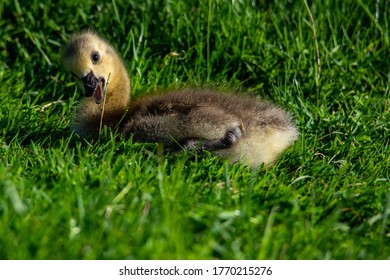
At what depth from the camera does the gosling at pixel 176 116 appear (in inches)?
157

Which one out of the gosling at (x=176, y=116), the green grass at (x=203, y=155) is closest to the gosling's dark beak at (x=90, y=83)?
the gosling at (x=176, y=116)

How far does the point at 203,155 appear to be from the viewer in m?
3.95

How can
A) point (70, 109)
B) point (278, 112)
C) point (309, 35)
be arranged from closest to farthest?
point (278, 112), point (70, 109), point (309, 35)

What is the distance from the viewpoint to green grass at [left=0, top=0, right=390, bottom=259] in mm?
2918

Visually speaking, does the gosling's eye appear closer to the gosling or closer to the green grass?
the gosling

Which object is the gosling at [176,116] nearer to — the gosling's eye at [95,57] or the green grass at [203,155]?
the gosling's eye at [95,57]

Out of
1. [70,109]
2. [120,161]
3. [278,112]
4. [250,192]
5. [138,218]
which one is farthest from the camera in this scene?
[70,109]

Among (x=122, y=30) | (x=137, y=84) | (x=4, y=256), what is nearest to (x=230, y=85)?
(x=137, y=84)

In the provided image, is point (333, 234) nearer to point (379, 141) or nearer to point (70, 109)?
point (379, 141)

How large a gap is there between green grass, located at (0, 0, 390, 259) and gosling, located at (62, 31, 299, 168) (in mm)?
114

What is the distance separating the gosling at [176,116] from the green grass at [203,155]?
11 centimetres

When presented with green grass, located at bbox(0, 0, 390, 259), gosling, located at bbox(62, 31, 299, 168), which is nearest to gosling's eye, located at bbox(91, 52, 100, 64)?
gosling, located at bbox(62, 31, 299, 168)

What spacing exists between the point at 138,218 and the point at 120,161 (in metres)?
0.69

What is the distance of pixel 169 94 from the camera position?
4.28 m
